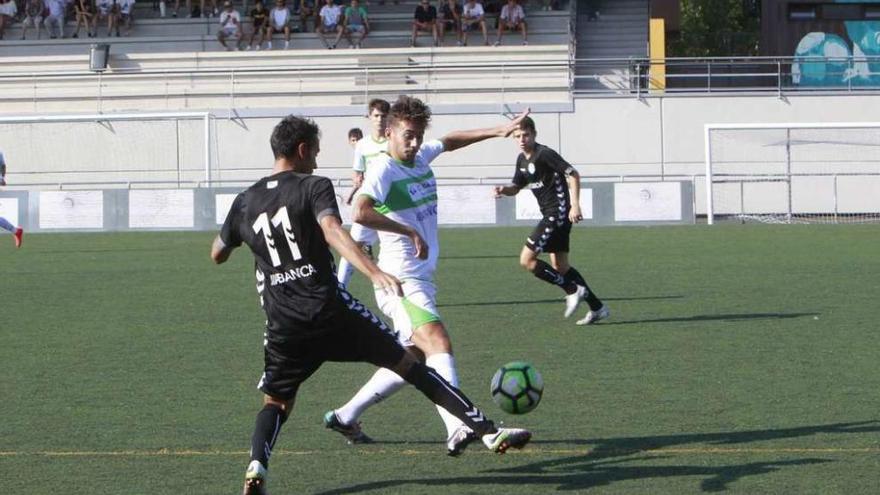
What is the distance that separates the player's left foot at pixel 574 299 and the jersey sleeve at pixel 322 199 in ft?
21.3

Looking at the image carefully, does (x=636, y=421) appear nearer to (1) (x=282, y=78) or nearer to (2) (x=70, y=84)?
(1) (x=282, y=78)

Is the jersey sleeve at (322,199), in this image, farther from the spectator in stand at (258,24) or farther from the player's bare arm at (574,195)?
the spectator in stand at (258,24)

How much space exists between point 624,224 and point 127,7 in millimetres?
16159

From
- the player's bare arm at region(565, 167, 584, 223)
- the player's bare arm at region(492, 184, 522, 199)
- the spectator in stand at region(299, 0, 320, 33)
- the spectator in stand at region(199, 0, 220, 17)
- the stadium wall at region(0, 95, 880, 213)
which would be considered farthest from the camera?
the spectator in stand at region(199, 0, 220, 17)

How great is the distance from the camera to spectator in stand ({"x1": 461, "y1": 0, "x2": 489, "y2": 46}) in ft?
110

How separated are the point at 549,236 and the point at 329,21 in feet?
75.4

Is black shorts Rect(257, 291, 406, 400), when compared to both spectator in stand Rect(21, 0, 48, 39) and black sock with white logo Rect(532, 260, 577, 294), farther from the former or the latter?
spectator in stand Rect(21, 0, 48, 39)

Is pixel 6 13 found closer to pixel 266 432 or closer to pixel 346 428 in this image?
pixel 346 428

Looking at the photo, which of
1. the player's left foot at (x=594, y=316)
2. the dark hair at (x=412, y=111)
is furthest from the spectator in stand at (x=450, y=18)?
the dark hair at (x=412, y=111)

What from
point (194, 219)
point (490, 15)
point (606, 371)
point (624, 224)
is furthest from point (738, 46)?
point (606, 371)

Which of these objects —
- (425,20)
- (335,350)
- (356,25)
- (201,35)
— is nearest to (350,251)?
(335,350)

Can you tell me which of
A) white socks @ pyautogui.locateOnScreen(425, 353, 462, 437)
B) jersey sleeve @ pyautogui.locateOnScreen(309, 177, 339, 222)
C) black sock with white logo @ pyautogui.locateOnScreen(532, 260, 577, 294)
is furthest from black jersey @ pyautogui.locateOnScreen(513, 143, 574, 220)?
jersey sleeve @ pyautogui.locateOnScreen(309, 177, 339, 222)

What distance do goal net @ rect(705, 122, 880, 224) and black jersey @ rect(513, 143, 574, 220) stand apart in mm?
17221

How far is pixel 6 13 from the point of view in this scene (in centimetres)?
3538
